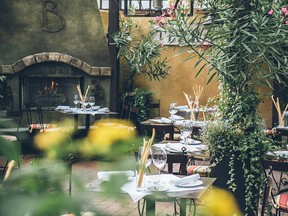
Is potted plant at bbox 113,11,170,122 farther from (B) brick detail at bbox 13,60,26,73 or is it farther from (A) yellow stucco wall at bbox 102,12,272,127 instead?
(B) brick detail at bbox 13,60,26,73

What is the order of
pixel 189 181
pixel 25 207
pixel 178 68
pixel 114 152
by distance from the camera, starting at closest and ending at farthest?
pixel 25 207, pixel 114 152, pixel 189 181, pixel 178 68

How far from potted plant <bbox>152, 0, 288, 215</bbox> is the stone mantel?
5.00 m

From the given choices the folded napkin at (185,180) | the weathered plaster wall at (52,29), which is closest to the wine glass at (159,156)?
the folded napkin at (185,180)

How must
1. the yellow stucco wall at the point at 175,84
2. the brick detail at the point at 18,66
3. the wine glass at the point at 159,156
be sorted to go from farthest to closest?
1. the yellow stucco wall at the point at 175,84
2. the brick detail at the point at 18,66
3. the wine glass at the point at 159,156

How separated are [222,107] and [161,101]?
6.04 metres

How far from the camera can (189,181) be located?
12.1ft

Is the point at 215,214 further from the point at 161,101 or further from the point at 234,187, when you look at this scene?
the point at 161,101

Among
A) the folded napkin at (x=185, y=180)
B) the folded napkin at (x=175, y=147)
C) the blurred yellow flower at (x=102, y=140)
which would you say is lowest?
the folded napkin at (x=175, y=147)

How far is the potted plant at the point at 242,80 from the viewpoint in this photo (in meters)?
5.16

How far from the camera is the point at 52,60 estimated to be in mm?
10195

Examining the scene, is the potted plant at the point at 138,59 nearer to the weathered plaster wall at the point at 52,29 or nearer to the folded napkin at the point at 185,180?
the weathered plaster wall at the point at 52,29

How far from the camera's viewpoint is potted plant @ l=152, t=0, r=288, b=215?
5164mm

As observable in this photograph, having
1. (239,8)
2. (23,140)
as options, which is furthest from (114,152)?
(239,8)

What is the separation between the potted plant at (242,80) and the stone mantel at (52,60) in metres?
5.00
